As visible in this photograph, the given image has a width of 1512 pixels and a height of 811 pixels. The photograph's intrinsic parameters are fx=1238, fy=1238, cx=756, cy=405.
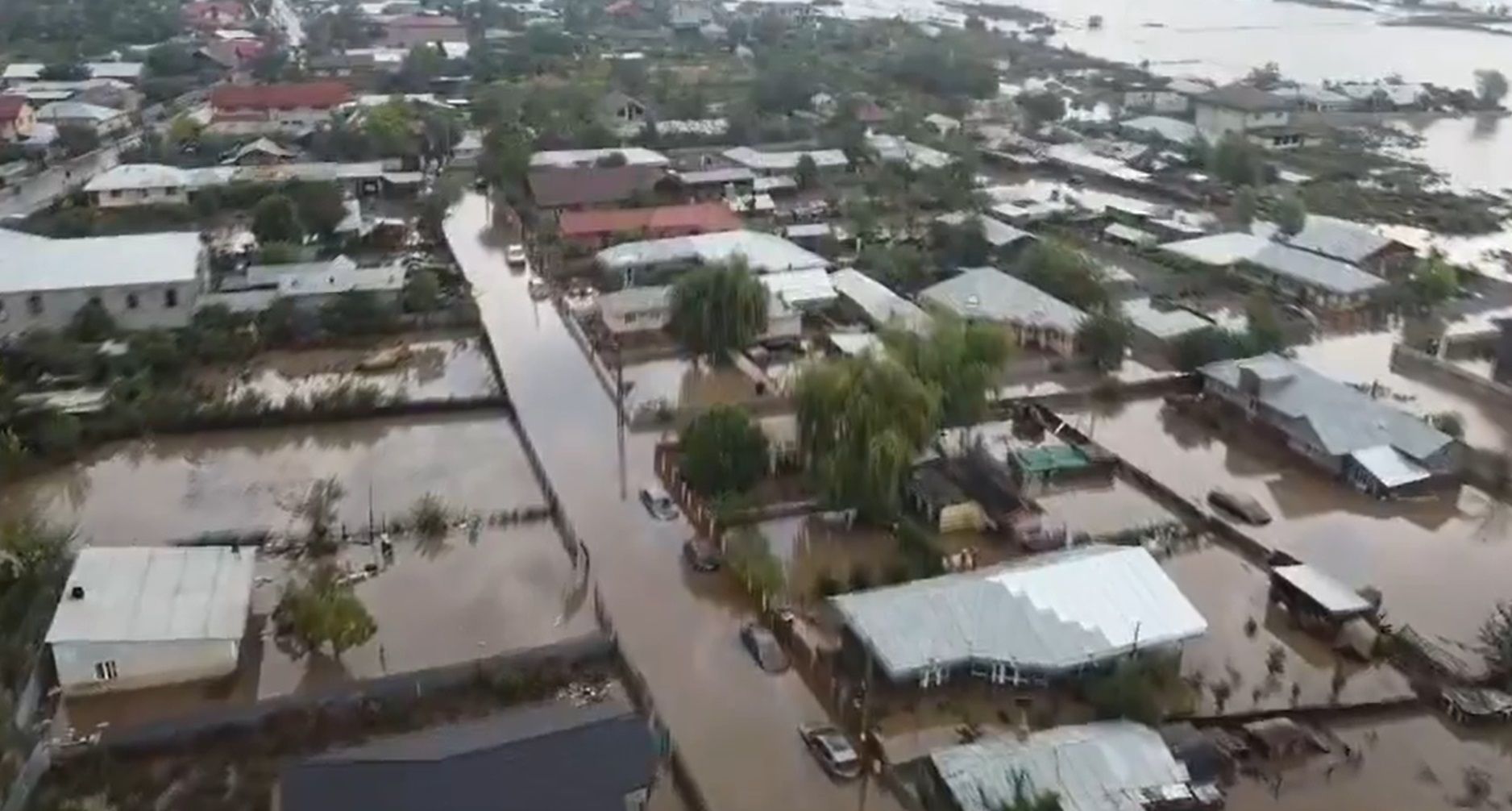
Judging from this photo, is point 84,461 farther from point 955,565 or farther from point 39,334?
point 955,565

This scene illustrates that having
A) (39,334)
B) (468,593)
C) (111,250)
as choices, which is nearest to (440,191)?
(111,250)

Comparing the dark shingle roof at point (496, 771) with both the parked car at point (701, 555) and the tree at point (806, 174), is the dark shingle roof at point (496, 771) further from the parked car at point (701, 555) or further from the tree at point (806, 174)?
the tree at point (806, 174)

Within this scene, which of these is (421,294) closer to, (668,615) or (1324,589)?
(668,615)

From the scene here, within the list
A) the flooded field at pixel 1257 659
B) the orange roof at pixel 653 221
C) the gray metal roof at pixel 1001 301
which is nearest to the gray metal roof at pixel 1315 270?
the gray metal roof at pixel 1001 301

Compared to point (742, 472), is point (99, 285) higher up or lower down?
higher up

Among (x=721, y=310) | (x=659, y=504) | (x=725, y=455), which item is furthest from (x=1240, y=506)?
(x=721, y=310)

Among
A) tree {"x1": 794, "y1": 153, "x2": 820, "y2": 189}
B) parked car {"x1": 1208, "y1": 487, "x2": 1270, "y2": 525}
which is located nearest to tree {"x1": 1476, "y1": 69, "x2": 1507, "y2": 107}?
tree {"x1": 794, "y1": 153, "x2": 820, "y2": 189}

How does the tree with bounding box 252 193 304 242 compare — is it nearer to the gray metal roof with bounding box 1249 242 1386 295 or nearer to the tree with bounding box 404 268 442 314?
the tree with bounding box 404 268 442 314
